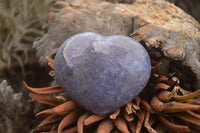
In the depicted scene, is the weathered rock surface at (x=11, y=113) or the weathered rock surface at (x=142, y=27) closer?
the weathered rock surface at (x=142, y=27)

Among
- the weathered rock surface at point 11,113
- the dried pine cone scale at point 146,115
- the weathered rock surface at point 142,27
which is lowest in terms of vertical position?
the weathered rock surface at point 11,113

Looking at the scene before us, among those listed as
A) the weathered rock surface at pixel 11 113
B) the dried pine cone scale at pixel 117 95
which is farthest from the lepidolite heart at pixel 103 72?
the weathered rock surface at pixel 11 113

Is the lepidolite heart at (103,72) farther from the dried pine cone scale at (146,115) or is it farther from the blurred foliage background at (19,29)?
the blurred foliage background at (19,29)

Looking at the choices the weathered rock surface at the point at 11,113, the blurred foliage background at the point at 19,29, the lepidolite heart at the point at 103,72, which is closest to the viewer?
the lepidolite heart at the point at 103,72

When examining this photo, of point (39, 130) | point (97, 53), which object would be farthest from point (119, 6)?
point (39, 130)

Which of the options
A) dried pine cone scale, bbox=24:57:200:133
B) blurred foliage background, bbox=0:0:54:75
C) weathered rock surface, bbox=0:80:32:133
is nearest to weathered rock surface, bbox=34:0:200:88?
dried pine cone scale, bbox=24:57:200:133

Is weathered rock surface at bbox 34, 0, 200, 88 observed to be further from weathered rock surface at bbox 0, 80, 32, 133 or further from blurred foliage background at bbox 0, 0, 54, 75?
blurred foliage background at bbox 0, 0, 54, 75

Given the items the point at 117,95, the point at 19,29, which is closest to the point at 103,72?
the point at 117,95

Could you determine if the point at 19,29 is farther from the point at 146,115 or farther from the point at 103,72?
the point at 146,115
